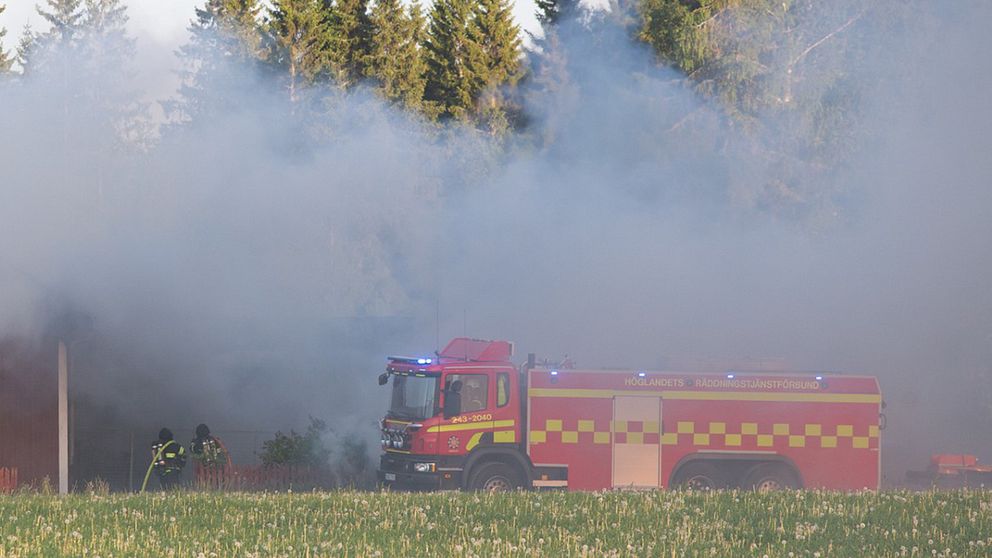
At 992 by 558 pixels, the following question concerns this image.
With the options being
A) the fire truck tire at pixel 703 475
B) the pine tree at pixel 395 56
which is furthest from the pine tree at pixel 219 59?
the fire truck tire at pixel 703 475

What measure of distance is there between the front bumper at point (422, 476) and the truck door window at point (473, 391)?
0.88 m

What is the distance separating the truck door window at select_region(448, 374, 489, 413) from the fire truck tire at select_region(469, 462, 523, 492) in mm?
887

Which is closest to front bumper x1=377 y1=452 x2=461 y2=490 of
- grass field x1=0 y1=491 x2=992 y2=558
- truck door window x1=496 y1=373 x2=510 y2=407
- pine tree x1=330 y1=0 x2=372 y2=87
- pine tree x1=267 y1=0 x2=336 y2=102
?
truck door window x1=496 y1=373 x2=510 y2=407

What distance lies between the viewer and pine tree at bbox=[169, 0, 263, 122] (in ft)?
86.5

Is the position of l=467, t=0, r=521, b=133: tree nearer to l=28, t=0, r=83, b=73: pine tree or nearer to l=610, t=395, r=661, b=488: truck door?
l=28, t=0, r=83, b=73: pine tree

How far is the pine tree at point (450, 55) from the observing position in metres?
44.7

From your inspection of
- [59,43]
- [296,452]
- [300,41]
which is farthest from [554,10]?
[296,452]

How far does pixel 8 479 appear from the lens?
65.2 feet

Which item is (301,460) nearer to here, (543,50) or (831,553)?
(831,553)

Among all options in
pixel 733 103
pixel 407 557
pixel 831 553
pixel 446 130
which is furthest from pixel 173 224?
pixel 446 130

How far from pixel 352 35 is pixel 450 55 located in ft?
14.4

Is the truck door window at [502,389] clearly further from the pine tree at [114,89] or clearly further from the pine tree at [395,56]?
the pine tree at [395,56]

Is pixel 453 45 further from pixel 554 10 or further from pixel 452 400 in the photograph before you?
pixel 452 400

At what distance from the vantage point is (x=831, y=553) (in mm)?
12195
